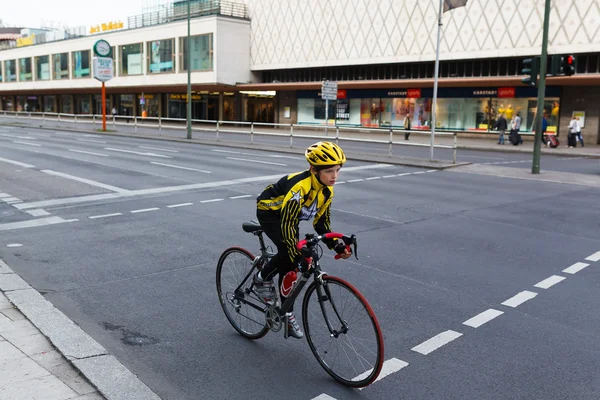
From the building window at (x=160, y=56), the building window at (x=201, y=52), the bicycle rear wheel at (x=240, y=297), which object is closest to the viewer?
the bicycle rear wheel at (x=240, y=297)

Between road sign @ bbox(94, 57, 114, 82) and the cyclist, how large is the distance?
38.2m

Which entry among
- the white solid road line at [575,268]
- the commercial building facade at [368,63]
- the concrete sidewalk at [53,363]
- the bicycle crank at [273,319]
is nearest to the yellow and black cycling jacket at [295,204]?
the bicycle crank at [273,319]

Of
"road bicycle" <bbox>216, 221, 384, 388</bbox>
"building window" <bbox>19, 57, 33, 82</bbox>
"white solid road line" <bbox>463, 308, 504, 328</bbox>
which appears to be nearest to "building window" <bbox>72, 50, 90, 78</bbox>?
"building window" <bbox>19, 57, 33, 82</bbox>

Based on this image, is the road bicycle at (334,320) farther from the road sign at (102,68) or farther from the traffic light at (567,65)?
the road sign at (102,68)

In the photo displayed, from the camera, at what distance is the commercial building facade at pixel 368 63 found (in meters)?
34.7

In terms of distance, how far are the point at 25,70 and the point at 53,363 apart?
81830 mm

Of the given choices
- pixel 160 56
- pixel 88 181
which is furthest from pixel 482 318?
pixel 160 56

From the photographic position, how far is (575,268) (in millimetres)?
7461

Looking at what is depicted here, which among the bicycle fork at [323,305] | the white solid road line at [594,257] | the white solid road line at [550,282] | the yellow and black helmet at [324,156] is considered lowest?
the white solid road line at [550,282]

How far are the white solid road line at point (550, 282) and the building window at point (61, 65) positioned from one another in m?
70.0

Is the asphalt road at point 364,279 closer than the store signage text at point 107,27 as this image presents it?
Yes

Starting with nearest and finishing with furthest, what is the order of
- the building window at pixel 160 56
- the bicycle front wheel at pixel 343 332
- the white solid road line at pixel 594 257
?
1. the bicycle front wheel at pixel 343 332
2. the white solid road line at pixel 594 257
3. the building window at pixel 160 56

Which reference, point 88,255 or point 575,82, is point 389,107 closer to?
point 575,82

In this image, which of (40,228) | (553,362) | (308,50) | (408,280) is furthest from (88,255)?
(308,50)
